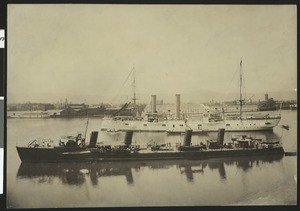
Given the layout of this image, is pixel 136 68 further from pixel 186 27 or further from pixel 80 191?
pixel 80 191

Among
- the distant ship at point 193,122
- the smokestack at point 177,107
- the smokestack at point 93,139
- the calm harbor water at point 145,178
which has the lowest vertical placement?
the calm harbor water at point 145,178

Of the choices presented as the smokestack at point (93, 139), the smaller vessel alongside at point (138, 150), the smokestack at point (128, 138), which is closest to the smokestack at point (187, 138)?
the smaller vessel alongside at point (138, 150)

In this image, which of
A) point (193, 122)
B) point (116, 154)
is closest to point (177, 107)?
point (193, 122)

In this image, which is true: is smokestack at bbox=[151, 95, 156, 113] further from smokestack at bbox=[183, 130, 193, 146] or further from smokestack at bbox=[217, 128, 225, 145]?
smokestack at bbox=[217, 128, 225, 145]

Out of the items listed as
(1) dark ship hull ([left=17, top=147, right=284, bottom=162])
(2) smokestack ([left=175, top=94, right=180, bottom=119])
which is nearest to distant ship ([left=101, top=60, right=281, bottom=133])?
(2) smokestack ([left=175, top=94, right=180, bottom=119])

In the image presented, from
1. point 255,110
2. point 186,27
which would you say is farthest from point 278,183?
point 186,27

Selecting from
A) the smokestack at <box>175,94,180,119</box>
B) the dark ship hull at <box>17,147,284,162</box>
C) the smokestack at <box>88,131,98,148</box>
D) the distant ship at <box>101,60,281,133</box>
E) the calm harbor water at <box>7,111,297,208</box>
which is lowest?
the calm harbor water at <box>7,111,297,208</box>

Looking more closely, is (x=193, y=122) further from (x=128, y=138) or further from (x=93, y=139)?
(x=93, y=139)

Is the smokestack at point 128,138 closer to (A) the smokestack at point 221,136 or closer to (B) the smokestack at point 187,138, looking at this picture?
(B) the smokestack at point 187,138
